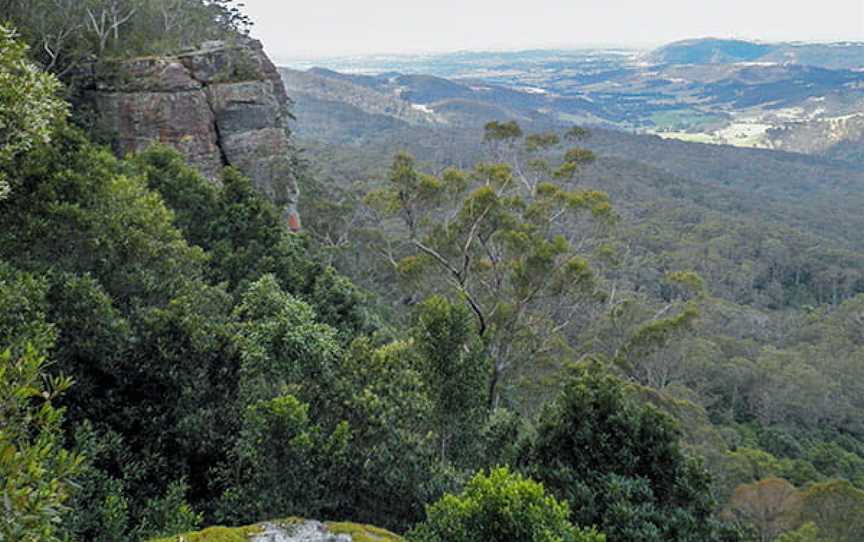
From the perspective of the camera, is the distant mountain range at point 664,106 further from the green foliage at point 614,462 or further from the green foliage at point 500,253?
the green foliage at point 614,462

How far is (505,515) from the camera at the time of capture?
4492 millimetres

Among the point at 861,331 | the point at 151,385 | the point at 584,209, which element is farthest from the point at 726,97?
the point at 151,385

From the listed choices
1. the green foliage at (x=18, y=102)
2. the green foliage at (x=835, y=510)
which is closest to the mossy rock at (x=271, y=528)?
the green foliage at (x=18, y=102)

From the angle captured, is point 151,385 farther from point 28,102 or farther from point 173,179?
point 173,179

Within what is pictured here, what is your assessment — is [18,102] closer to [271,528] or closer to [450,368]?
[271,528]

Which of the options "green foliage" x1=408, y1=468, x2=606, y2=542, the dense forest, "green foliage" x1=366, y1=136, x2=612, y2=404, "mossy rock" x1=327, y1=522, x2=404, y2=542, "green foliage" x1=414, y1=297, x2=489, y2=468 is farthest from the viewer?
"green foliage" x1=366, y1=136, x2=612, y2=404

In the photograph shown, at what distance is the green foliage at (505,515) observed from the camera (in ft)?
14.7

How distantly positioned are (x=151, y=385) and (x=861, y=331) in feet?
134

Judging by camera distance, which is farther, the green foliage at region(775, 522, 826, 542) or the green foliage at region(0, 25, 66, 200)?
the green foliage at region(775, 522, 826, 542)

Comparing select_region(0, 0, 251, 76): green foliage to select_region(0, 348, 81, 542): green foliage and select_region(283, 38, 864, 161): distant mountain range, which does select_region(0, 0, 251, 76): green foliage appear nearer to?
select_region(0, 348, 81, 542): green foliage

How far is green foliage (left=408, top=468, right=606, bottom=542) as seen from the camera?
4480 millimetres

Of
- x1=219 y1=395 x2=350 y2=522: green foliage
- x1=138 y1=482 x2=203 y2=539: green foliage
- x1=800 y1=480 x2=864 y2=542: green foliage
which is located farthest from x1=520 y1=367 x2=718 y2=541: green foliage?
x1=800 y1=480 x2=864 y2=542: green foliage

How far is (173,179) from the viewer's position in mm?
12922

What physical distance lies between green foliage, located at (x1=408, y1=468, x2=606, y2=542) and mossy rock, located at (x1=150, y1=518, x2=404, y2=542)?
21.9 inches
